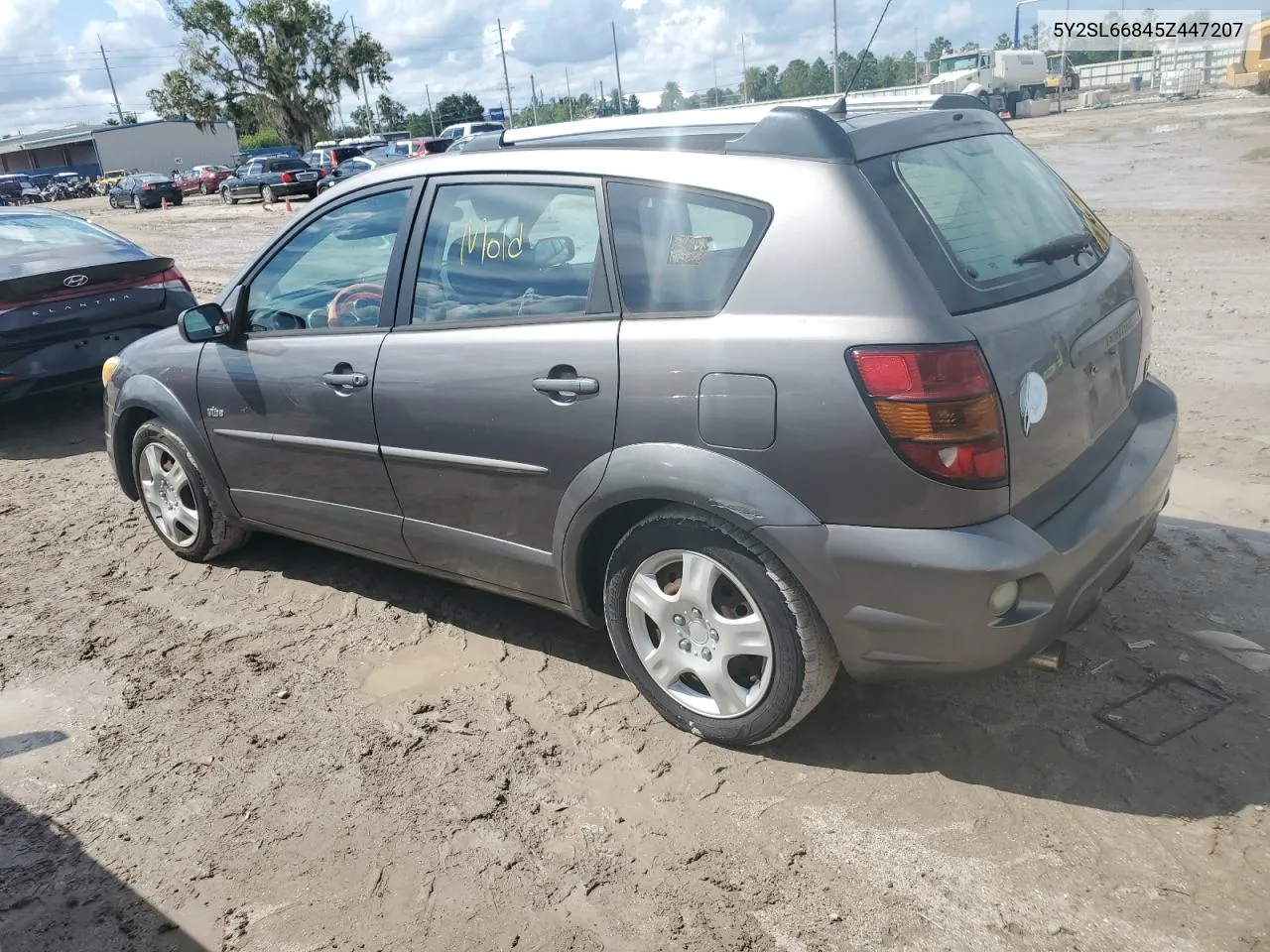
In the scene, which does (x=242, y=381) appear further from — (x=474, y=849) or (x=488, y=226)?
(x=474, y=849)

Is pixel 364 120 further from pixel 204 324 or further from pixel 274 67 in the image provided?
pixel 204 324

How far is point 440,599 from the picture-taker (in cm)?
447

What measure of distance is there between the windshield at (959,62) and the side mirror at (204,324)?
50.5 m

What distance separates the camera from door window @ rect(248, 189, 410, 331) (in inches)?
153

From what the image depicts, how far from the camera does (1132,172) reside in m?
18.3

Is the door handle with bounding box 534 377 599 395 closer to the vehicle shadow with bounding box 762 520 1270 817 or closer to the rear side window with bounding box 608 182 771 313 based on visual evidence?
the rear side window with bounding box 608 182 771 313

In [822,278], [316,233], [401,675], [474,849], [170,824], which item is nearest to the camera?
[822,278]

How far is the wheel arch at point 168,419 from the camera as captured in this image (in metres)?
4.62

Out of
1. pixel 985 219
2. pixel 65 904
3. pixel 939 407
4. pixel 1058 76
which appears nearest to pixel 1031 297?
pixel 985 219

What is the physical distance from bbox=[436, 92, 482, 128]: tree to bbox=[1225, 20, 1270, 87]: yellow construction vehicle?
6103cm

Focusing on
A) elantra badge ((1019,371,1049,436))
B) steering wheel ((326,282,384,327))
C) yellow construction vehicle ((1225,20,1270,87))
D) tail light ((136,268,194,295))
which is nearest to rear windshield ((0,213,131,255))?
tail light ((136,268,194,295))

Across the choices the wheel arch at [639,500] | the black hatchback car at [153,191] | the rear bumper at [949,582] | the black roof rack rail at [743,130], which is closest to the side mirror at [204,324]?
the black roof rack rail at [743,130]

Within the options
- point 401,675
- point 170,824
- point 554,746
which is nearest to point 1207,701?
point 554,746

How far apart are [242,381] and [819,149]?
2693 mm
